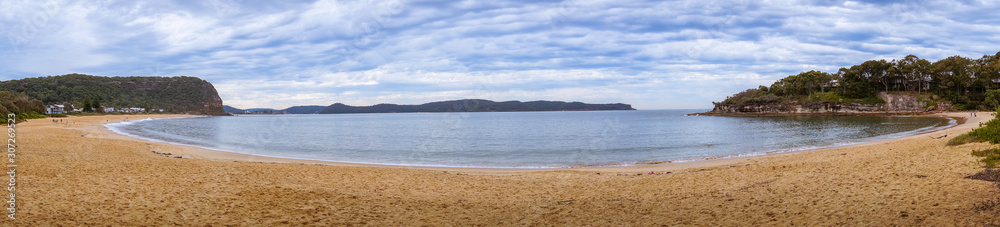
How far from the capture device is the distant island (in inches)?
3851

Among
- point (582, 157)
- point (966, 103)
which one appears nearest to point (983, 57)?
point (966, 103)

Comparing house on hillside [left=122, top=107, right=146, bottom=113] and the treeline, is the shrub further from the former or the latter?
house on hillside [left=122, top=107, right=146, bottom=113]

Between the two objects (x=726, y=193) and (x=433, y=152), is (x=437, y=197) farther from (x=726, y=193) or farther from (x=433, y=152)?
(x=433, y=152)

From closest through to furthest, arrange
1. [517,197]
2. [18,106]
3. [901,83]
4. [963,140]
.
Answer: [517,197] < [963,140] < [18,106] < [901,83]

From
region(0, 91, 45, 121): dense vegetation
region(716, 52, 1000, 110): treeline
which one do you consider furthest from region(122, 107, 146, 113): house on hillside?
region(716, 52, 1000, 110): treeline

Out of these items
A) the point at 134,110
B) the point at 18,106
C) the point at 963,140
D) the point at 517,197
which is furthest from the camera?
the point at 134,110

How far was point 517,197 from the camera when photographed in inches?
440

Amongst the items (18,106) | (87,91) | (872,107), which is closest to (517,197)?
(18,106)

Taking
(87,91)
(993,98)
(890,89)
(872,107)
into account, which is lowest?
(872,107)

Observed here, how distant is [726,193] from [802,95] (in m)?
133

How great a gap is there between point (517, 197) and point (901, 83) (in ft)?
459

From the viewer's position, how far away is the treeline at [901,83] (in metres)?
96.9

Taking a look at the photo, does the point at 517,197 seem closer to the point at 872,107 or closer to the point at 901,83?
the point at 872,107

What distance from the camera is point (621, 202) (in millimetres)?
9977
